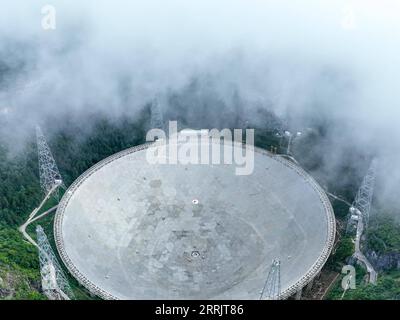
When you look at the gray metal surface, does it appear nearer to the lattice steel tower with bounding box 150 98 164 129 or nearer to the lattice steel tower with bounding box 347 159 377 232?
the lattice steel tower with bounding box 347 159 377 232

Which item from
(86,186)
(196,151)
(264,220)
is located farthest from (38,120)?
(264,220)

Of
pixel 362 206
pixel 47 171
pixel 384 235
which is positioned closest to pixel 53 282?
pixel 47 171

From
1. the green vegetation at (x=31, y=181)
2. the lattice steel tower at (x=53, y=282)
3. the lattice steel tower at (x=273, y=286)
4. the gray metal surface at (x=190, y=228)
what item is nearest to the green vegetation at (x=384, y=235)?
the gray metal surface at (x=190, y=228)

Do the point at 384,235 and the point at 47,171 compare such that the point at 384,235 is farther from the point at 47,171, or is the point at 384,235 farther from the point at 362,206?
the point at 47,171

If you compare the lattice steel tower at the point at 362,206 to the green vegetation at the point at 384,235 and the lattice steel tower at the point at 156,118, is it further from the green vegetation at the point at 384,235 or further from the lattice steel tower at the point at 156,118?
the lattice steel tower at the point at 156,118

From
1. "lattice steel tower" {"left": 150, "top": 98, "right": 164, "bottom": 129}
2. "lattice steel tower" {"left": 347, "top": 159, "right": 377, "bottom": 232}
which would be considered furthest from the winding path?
"lattice steel tower" {"left": 347, "top": 159, "right": 377, "bottom": 232}

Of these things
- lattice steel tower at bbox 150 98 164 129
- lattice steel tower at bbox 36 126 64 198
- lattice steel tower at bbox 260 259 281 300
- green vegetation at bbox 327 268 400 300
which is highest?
lattice steel tower at bbox 150 98 164 129
